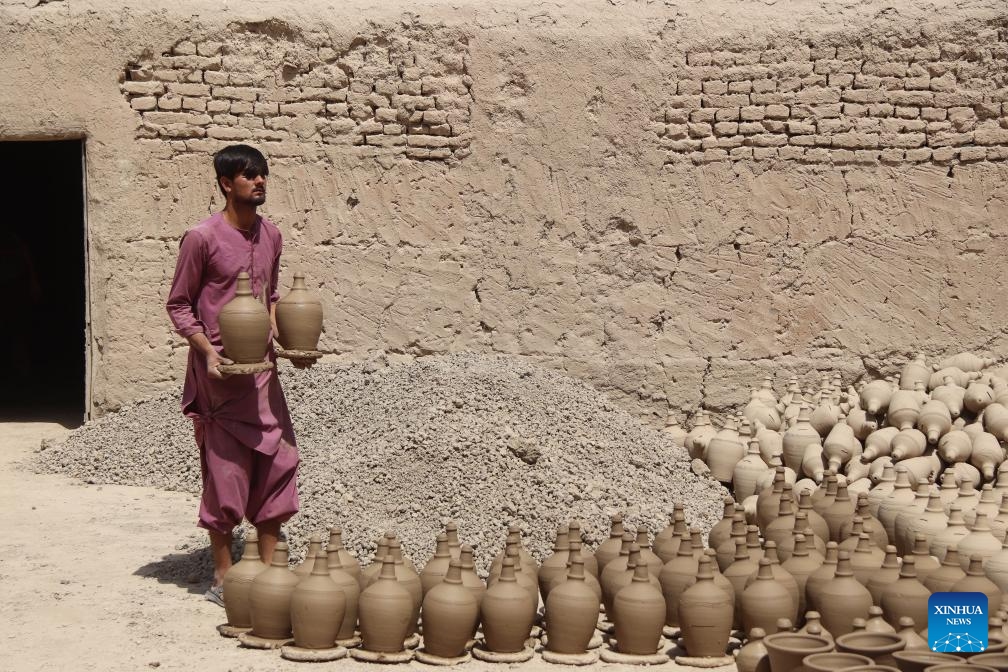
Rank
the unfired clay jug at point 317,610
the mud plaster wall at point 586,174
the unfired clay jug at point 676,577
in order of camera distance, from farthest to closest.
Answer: the mud plaster wall at point 586,174, the unfired clay jug at point 676,577, the unfired clay jug at point 317,610

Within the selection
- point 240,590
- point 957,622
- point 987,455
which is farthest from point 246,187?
point 987,455

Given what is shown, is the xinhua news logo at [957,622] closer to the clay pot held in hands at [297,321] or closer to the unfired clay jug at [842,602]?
the unfired clay jug at [842,602]

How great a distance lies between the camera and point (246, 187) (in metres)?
5.82

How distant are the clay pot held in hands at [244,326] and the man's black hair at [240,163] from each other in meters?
0.44

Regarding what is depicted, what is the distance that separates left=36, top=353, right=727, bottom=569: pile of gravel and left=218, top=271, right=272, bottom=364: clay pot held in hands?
44.2 inches

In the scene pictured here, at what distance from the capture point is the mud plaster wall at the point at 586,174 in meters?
9.07

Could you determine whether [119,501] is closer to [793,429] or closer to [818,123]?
[793,429]

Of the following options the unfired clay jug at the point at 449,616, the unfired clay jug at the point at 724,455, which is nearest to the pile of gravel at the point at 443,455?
the unfired clay jug at the point at 724,455

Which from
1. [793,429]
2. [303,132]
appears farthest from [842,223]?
[303,132]

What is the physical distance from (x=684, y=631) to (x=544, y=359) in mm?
3951

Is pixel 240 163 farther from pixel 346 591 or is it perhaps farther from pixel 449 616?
pixel 449 616

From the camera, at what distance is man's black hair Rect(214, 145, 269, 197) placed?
5797 mm

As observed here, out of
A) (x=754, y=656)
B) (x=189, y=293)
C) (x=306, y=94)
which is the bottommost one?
(x=754, y=656)

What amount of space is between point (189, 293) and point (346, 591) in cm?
145
